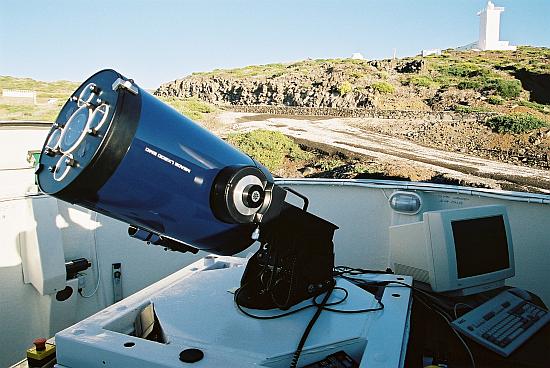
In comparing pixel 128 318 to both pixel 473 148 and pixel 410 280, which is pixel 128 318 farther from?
pixel 473 148

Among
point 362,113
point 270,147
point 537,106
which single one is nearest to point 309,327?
point 270,147

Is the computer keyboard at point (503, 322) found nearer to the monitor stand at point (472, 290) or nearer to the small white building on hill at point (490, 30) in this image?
the monitor stand at point (472, 290)

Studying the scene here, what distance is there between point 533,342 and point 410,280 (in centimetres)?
44

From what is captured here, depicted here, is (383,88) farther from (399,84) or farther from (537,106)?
(537,106)

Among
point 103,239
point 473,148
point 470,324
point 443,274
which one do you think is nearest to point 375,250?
point 443,274

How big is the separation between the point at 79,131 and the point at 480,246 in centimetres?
159

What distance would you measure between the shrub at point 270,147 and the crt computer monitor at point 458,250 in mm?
12632

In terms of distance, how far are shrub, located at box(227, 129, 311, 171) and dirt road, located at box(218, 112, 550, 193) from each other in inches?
47.7

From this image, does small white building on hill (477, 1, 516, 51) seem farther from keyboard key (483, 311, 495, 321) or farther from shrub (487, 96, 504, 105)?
keyboard key (483, 311, 495, 321)

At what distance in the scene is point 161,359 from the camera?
1.04 metres

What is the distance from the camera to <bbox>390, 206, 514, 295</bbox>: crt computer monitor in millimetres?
1772

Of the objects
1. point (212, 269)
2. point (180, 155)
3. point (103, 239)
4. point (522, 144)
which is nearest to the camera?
point (180, 155)

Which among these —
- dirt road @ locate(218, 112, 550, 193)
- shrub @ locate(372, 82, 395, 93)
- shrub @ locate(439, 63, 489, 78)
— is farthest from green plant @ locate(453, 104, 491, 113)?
shrub @ locate(439, 63, 489, 78)

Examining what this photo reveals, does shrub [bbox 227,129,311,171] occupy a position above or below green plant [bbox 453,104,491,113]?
below
